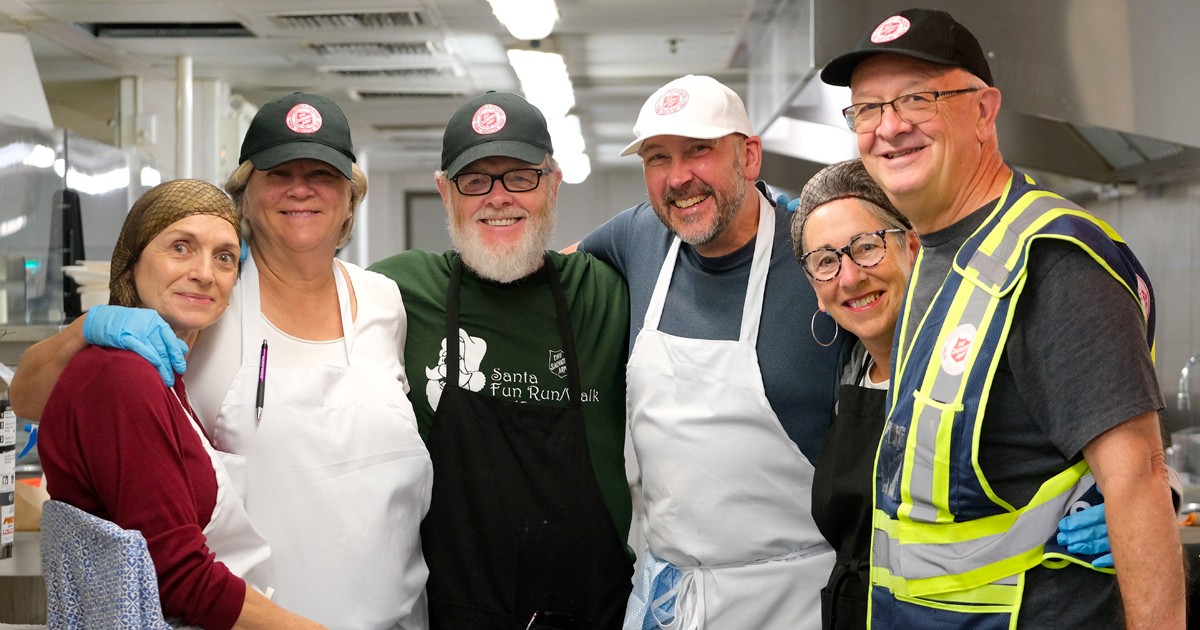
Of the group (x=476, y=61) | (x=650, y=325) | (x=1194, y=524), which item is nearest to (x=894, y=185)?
(x=650, y=325)

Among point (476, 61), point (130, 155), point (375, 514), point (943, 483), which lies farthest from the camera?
point (476, 61)

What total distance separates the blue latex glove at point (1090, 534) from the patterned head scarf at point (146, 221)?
132 cm

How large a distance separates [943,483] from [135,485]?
1.07 metres

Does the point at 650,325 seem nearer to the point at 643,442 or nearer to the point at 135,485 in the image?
the point at 643,442

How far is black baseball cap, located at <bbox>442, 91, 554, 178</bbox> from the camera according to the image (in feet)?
6.96

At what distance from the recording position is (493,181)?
220 centimetres

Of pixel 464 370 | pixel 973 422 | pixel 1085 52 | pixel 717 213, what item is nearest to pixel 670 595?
pixel 464 370

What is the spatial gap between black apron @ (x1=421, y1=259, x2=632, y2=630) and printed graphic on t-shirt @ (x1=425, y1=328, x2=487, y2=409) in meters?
0.02

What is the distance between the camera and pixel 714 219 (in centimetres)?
202

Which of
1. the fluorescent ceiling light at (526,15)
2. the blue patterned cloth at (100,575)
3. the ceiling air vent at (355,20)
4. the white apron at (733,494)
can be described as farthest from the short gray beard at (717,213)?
the ceiling air vent at (355,20)

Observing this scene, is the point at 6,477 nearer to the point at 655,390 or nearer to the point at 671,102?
the point at 655,390

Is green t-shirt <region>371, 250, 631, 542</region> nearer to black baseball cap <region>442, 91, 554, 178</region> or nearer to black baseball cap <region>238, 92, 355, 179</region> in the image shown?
black baseball cap <region>442, 91, 554, 178</region>

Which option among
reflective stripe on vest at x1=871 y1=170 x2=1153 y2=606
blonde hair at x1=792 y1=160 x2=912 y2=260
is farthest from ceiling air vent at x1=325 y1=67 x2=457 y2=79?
reflective stripe on vest at x1=871 y1=170 x2=1153 y2=606

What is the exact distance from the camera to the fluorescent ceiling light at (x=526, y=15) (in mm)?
4609
